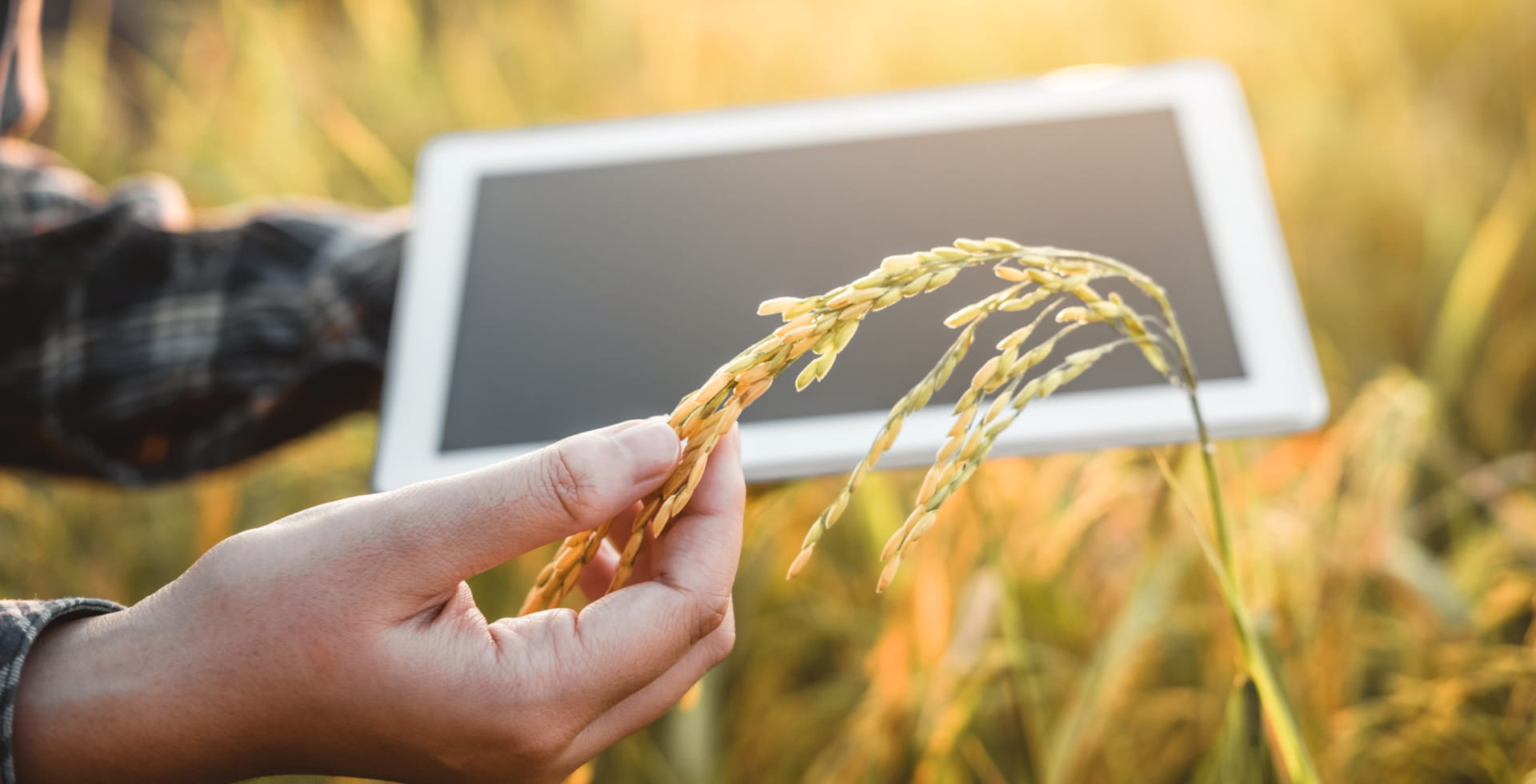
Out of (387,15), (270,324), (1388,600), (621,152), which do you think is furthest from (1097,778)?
(387,15)

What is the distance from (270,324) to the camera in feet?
3.44

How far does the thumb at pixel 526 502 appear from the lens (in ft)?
1.63

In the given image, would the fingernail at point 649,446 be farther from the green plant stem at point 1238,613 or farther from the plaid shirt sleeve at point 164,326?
the plaid shirt sleeve at point 164,326

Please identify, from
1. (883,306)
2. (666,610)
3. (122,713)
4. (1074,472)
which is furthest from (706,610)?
(1074,472)

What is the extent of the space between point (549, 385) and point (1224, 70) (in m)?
0.80

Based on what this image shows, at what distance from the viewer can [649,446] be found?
1.65 ft

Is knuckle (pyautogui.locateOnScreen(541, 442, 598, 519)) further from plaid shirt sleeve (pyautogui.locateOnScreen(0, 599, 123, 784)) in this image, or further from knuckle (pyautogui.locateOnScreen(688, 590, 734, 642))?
plaid shirt sleeve (pyautogui.locateOnScreen(0, 599, 123, 784))

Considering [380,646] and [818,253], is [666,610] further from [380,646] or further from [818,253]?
[818,253]

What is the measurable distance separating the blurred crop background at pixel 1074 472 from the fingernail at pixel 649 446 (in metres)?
0.30

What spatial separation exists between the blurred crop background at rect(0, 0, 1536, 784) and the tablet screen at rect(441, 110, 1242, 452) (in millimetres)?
98

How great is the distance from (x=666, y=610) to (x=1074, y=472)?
34.3 inches

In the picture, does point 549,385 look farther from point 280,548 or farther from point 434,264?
point 280,548

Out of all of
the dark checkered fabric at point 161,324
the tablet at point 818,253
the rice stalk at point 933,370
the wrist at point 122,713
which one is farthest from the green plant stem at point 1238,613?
the dark checkered fabric at point 161,324

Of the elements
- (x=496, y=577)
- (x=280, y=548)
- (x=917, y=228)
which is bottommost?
(x=496, y=577)
